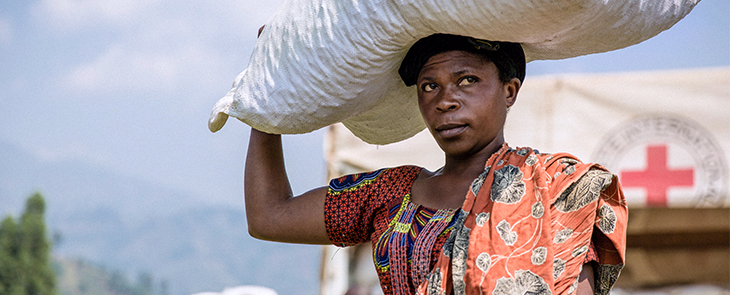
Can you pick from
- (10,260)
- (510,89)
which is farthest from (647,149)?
(10,260)

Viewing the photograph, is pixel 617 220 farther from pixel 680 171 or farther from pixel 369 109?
pixel 680 171

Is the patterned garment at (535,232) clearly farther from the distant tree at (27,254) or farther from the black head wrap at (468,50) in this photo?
the distant tree at (27,254)

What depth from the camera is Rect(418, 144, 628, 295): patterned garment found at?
3.39 ft

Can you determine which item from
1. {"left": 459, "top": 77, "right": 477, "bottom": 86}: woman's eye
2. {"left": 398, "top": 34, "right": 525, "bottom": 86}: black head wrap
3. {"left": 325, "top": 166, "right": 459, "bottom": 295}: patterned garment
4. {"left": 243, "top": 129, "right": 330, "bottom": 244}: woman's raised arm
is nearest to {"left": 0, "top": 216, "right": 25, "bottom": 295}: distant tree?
{"left": 243, "top": 129, "right": 330, "bottom": 244}: woman's raised arm

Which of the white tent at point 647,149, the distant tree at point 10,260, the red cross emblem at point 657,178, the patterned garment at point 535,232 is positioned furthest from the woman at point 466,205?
the distant tree at point 10,260

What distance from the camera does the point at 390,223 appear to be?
128 cm

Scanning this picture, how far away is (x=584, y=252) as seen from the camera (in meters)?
1.08

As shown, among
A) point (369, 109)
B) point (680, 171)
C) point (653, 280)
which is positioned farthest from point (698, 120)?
point (369, 109)

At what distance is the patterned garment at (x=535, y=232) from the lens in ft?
3.39

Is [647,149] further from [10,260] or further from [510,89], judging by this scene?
[10,260]

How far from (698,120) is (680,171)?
28 centimetres

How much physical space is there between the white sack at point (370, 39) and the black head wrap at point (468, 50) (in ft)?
0.08

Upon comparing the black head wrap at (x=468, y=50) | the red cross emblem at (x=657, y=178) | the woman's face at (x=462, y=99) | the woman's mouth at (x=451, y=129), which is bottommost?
the woman's mouth at (x=451, y=129)

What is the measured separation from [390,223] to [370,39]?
35 cm
